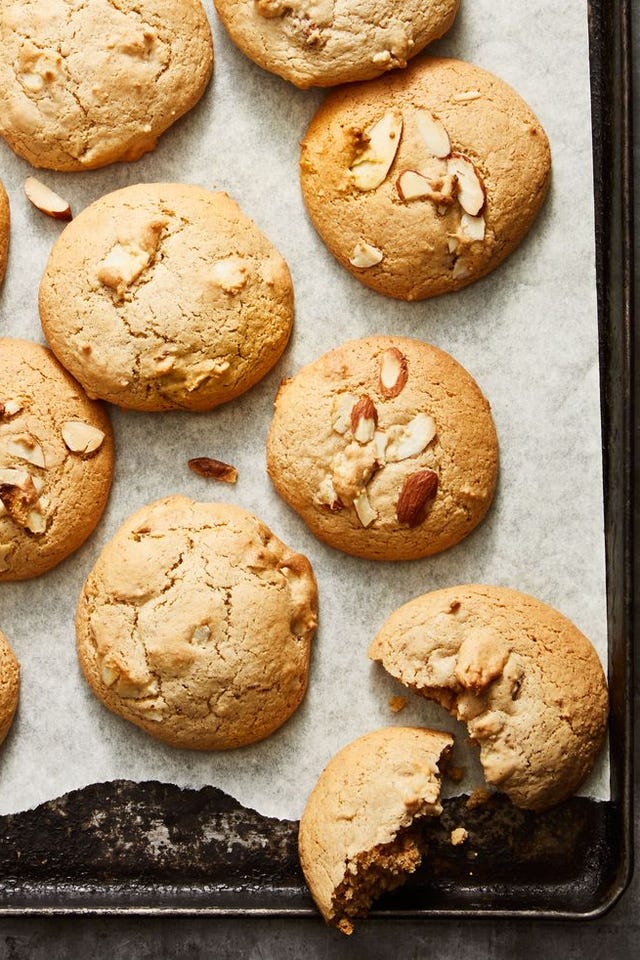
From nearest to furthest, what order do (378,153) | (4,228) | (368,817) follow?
(368,817)
(378,153)
(4,228)

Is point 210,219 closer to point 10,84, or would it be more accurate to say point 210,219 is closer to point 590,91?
point 10,84

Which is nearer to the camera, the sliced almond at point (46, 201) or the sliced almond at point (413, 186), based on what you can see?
the sliced almond at point (413, 186)

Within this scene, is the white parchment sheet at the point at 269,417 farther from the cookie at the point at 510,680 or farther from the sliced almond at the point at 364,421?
the sliced almond at the point at 364,421

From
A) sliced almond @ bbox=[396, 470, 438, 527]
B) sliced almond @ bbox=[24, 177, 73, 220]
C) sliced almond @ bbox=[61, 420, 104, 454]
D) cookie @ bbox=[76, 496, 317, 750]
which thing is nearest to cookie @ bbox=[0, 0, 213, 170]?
sliced almond @ bbox=[24, 177, 73, 220]

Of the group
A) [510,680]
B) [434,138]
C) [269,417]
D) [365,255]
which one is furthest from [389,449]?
[434,138]

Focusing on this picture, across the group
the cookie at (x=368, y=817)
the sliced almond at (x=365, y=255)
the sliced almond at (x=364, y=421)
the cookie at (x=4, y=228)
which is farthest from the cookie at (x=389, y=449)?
the cookie at (x=4, y=228)

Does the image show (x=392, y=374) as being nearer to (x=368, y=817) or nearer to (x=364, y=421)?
(x=364, y=421)
